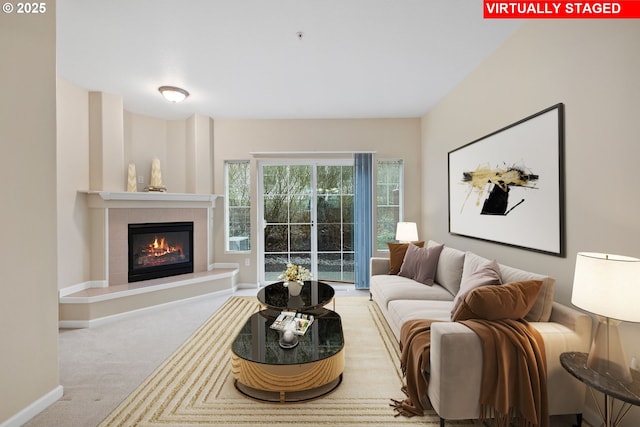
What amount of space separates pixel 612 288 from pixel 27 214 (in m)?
3.31

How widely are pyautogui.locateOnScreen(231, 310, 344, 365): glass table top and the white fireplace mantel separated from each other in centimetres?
254

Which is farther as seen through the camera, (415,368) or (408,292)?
(408,292)

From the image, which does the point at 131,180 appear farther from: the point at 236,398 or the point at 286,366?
the point at 286,366

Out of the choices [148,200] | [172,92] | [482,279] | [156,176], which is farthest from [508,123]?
[156,176]

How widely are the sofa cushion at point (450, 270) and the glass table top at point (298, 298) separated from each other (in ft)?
3.92

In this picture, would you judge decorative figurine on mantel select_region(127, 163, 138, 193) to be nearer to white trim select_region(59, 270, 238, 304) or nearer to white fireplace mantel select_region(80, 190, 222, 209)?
white fireplace mantel select_region(80, 190, 222, 209)

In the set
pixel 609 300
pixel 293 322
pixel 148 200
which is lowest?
pixel 293 322

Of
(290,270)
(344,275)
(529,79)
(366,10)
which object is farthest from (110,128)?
(529,79)

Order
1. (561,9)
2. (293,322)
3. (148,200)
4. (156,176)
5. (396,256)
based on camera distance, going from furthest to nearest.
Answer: (156,176)
(148,200)
(396,256)
(293,322)
(561,9)

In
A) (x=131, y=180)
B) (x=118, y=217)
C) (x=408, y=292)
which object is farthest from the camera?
(x=131, y=180)

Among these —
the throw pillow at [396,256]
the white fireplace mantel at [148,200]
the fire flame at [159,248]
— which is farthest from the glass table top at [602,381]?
the fire flame at [159,248]

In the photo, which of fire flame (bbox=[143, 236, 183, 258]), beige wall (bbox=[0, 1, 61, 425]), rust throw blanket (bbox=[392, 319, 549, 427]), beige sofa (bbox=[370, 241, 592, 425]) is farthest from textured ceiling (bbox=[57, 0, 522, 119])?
rust throw blanket (bbox=[392, 319, 549, 427])

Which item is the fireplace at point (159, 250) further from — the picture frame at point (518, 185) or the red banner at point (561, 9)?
the red banner at point (561, 9)

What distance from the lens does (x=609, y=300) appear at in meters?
1.38
